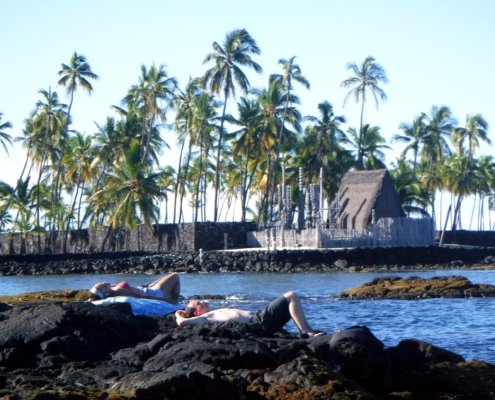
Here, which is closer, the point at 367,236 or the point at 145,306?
the point at 145,306

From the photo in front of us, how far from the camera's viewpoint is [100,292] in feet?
31.9

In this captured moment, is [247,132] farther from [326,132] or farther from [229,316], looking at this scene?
[229,316]

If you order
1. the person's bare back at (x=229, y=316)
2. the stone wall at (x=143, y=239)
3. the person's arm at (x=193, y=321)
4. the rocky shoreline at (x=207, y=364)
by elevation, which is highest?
the stone wall at (x=143, y=239)

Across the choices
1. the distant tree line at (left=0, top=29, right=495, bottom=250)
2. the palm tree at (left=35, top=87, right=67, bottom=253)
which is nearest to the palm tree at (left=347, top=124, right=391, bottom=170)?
the distant tree line at (left=0, top=29, right=495, bottom=250)

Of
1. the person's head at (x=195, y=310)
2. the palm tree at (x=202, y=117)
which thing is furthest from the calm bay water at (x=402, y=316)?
the palm tree at (x=202, y=117)

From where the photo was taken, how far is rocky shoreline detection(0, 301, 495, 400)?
5.73m

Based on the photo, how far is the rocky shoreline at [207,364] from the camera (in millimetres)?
5734

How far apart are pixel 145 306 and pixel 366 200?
29.5 m

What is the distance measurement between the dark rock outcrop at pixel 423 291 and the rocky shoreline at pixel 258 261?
1266 centimetres

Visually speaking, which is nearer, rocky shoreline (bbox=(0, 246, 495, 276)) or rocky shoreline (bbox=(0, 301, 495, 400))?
rocky shoreline (bbox=(0, 301, 495, 400))

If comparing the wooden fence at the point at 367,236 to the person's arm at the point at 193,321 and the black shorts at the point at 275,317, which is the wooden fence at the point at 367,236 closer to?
the person's arm at the point at 193,321

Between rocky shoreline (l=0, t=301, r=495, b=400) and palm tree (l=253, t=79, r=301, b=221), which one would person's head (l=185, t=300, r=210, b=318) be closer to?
rocky shoreline (l=0, t=301, r=495, b=400)

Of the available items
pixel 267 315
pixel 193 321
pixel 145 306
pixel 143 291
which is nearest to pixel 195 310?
pixel 193 321

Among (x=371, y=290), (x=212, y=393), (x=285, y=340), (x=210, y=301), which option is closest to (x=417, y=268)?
(x=371, y=290)
